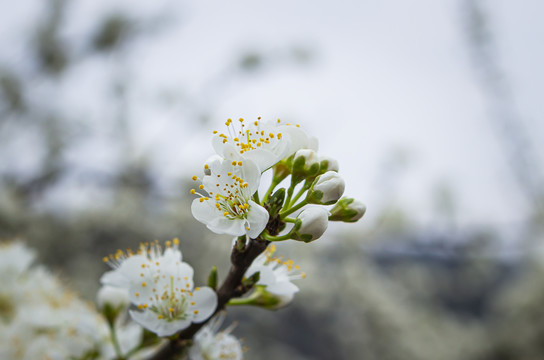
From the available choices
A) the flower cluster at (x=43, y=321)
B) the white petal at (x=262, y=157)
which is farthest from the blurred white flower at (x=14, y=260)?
the white petal at (x=262, y=157)

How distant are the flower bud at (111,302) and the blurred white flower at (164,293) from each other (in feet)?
0.40

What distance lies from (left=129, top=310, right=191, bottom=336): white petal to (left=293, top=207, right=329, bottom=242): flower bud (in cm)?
19

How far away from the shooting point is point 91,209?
2.75 m

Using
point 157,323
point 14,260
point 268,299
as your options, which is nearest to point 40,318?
point 14,260

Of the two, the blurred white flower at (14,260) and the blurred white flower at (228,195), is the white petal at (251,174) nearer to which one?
the blurred white flower at (228,195)

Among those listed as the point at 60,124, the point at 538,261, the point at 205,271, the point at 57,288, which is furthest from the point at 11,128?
the point at 538,261

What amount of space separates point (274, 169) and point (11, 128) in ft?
9.62

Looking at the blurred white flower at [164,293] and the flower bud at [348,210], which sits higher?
the flower bud at [348,210]

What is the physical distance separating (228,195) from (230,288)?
4.5 inches

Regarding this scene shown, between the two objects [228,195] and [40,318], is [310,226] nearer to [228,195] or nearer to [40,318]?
[228,195]

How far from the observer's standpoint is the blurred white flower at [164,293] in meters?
0.51

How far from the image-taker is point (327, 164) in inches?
20.2

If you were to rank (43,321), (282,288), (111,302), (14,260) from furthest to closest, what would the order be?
1. (14,260)
2. (43,321)
3. (111,302)
4. (282,288)

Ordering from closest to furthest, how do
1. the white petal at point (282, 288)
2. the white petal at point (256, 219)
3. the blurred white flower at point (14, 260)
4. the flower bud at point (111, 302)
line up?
the white petal at point (256, 219), the white petal at point (282, 288), the flower bud at point (111, 302), the blurred white flower at point (14, 260)
